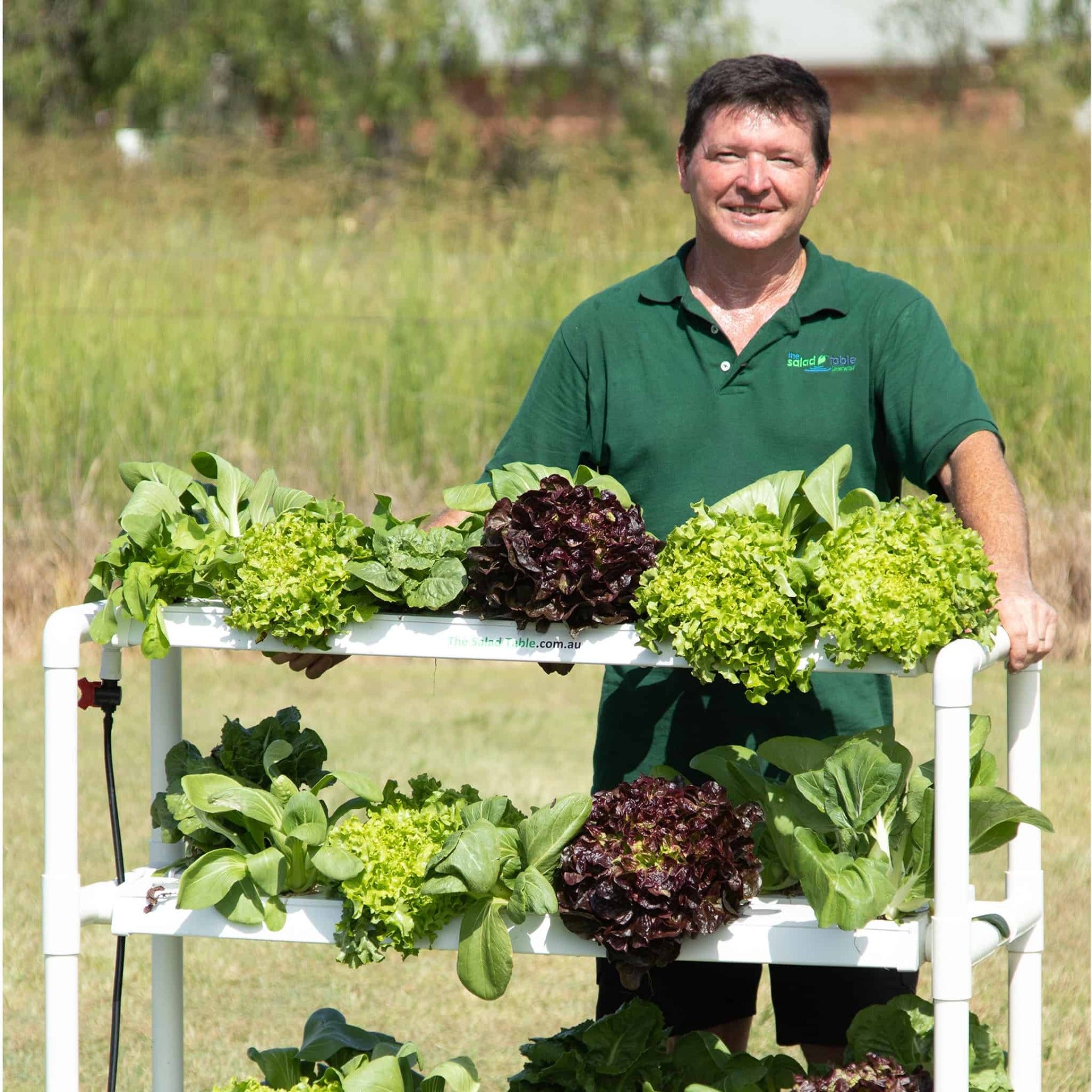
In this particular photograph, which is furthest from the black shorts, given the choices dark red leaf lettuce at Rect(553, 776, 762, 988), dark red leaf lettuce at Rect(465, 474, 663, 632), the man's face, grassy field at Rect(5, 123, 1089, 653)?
grassy field at Rect(5, 123, 1089, 653)

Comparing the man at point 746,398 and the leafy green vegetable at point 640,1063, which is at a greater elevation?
the man at point 746,398

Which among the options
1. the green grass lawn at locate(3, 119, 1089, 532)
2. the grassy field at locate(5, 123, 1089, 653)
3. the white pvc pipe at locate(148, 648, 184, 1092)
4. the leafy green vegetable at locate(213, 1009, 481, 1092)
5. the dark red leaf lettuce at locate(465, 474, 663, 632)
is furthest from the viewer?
the green grass lawn at locate(3, 119, 1089, 532)

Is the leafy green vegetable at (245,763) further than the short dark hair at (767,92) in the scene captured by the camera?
No

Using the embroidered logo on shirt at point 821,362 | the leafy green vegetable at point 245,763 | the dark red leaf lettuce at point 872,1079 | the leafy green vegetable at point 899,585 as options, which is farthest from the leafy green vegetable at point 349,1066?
the embroidered logo on shirt at point 821,362

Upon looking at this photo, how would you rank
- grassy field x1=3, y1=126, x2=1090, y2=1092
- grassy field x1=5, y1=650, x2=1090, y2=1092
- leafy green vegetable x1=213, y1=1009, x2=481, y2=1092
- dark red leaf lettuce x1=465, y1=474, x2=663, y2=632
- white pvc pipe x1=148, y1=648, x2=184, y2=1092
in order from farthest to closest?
grassy field x1=3, y1=126, x2=1090, y2=1092 < grassy field x1=5, y1=650, x2=1090, y2=1092 < white pvc pipe x1=148, y1=648, x2=184, y2=1092 < leafy green vegetable x1=213, y1=1009, x2=481, y2=1092 < dark red leaf lettuce x1=465, y1=474, x2=663, y2=632

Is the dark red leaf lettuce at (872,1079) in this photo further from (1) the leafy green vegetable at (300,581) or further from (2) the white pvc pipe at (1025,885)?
(1) the leafy green vegetable at (300,581)

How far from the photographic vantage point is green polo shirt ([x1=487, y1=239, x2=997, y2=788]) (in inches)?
109

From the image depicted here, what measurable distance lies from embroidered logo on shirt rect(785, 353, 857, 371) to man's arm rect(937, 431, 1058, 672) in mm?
267

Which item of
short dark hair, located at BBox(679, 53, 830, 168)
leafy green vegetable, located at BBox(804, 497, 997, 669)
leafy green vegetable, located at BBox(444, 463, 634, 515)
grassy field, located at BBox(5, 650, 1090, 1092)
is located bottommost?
grassy field, located at BBox(5, 650, 1090, 1092)

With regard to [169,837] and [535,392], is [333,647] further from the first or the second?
[535,392]

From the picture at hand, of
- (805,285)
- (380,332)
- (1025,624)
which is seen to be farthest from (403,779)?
(1025,624)

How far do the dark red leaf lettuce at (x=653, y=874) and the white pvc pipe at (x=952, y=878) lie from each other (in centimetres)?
31

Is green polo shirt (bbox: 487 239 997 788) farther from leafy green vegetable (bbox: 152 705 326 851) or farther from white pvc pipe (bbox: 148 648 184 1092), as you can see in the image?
white pvc pipe (bbox: 148 648 184 1092)

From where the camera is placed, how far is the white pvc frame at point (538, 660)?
2094mm
